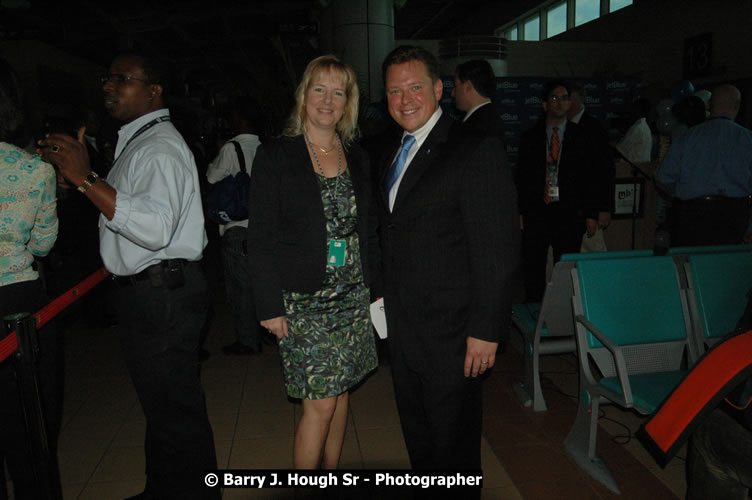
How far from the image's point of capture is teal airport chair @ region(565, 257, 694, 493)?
97.5 inches

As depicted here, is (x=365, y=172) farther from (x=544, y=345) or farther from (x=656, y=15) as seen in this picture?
(x=656, y=15)

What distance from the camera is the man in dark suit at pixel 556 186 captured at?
371 centimetres

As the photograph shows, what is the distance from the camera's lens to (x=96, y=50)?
1717 centimetres

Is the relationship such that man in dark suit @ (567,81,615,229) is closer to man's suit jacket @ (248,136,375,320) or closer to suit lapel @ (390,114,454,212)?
suit lapel @ (390,114,454,212)

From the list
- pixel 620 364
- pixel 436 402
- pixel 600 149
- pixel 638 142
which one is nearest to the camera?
pixel 436 402

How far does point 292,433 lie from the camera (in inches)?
118

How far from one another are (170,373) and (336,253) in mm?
746


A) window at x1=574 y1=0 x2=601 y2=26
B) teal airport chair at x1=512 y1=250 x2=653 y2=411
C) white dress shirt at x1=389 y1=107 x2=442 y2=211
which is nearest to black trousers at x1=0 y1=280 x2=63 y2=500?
white dress shirt at x1=389 y1=107 x2=442 y2=211

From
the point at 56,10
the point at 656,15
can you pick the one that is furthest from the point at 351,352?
the point at 56,10

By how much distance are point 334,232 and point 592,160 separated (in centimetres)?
249

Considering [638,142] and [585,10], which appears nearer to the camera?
[638,142]

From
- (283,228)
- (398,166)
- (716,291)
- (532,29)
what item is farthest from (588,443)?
(532,29)

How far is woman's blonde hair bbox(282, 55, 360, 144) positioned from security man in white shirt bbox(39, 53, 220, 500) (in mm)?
431

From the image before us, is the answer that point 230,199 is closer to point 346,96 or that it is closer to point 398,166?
point 346,96
